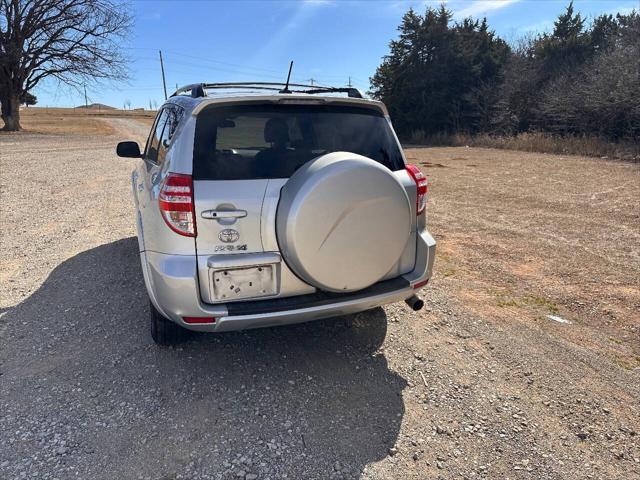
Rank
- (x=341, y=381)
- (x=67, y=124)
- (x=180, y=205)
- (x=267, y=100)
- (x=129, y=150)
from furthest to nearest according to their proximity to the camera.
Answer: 1. (x=67, y=124)
2. (x=129, y=150)
3. (x=341, y=381)
4. (x=267, y=100)
5. (x=180, y=205)

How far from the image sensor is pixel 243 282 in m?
2.60

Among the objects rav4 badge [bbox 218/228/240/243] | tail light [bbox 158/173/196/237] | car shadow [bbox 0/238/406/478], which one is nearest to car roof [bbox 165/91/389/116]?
tail light [bbox 158/173/196/237]

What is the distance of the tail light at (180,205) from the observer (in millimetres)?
2508

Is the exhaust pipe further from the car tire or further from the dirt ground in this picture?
the car tire

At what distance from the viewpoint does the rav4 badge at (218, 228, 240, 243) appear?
8.32 ft

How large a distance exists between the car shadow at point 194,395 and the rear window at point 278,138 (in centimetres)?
139

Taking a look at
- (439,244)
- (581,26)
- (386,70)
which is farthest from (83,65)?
(581,26)

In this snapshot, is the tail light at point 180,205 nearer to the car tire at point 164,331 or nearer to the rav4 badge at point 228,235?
the rav4 badge at point 228,235

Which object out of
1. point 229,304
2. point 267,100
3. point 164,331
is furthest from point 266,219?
point 164,331

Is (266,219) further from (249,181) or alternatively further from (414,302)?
(414,302)

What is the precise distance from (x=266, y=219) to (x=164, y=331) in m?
1.27

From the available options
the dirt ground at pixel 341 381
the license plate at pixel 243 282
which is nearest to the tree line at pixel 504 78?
the dirt ground at pixel 341 381

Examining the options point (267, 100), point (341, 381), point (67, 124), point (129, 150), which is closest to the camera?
point (267, 100)

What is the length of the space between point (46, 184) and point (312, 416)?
10433mm
